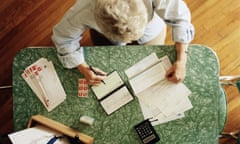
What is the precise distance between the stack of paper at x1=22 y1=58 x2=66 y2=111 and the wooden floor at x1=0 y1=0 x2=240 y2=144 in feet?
2.40

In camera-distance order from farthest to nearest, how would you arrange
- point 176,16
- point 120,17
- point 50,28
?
point 50,28
point 176,16
point 120,17

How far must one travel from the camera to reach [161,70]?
1.51 metres

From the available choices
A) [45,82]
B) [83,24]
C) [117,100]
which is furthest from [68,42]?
[117,100]

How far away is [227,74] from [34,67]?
118cm

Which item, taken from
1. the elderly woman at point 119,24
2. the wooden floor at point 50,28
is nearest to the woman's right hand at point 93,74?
the elderly woman at point 119,24

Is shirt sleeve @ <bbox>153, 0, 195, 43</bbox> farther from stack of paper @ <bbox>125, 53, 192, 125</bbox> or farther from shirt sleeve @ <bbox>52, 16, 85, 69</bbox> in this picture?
shirt sleeve @ <bbox>52, 16, 85, 69</bbox>

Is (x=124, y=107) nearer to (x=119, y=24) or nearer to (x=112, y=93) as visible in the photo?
(x=112, y=93)

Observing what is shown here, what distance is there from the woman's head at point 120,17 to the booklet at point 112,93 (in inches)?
13.4

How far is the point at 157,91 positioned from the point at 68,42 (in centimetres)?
43

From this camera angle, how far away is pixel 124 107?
152cm

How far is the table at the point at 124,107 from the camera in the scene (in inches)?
57.9

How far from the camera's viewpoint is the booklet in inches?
59.8

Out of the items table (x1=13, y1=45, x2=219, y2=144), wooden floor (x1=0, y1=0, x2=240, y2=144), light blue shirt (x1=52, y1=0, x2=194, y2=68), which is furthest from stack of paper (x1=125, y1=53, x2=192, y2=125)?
wooden floor (x1=0, y1=0, x2=240, y2=144)

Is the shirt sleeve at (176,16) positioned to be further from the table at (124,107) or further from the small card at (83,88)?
the small card at (83,88)
